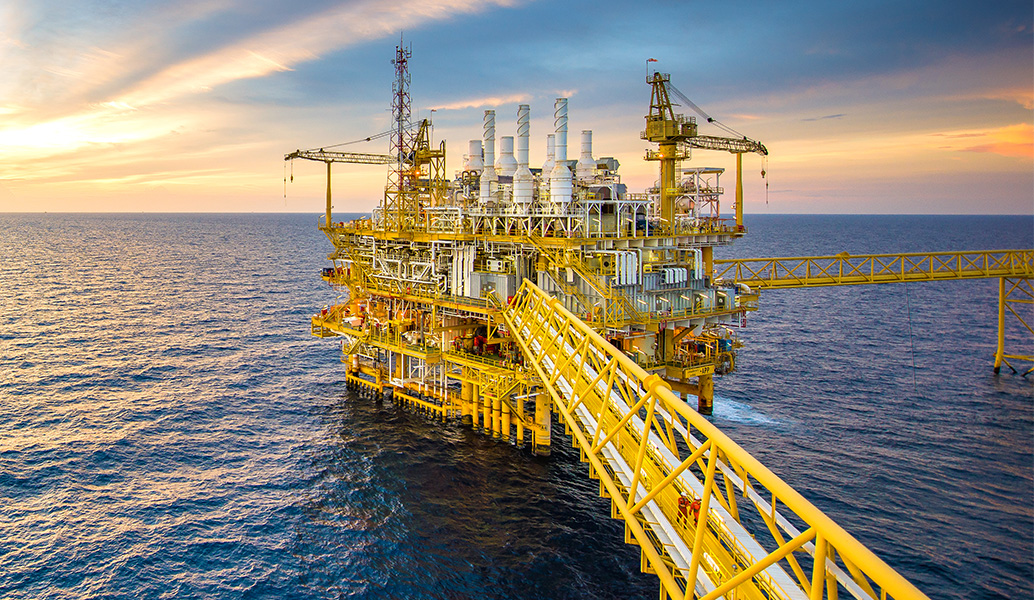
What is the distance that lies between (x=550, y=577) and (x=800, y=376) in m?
48.9

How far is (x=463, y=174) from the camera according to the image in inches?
2689

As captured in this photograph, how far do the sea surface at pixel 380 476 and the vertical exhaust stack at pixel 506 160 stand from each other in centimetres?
2382

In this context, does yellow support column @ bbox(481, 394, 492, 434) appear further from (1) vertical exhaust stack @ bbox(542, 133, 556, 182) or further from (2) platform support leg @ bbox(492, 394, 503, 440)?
(1) vertical exhaust stack @ bbox(542, 133, 556, 182)

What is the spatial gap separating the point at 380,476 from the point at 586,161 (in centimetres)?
3249

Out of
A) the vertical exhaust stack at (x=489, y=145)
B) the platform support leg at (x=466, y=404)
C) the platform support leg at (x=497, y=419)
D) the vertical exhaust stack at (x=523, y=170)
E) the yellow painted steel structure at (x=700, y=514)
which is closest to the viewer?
the yellow painted steel structure at (x=700, y=514)

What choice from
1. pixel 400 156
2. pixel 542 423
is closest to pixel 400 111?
pixel 400 156

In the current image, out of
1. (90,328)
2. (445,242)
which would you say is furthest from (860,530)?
(90,328)

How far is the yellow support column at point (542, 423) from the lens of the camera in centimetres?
5091

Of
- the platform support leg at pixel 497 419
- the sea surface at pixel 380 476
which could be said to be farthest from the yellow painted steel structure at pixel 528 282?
the sea surface at pixel 380 476

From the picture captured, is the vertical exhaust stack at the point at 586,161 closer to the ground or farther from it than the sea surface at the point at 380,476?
farther from it

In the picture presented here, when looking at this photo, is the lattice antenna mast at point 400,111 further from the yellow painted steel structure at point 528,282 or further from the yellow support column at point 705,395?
the yellow support column at point 705,395

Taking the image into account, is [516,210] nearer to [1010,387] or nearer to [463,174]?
[463,174]

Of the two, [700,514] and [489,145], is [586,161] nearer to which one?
[489,145]

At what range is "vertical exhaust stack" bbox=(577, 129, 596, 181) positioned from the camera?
195 ft
